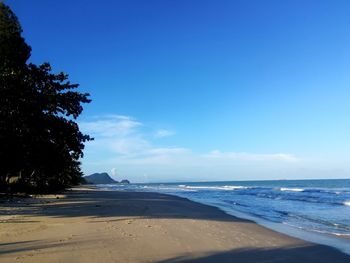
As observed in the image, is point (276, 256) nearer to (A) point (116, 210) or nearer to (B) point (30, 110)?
(A) point (116, 210)

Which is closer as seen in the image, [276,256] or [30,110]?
[276,256]

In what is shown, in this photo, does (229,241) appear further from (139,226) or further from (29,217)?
(29,217)

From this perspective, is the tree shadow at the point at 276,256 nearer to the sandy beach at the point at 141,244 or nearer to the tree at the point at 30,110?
the sandy beach at the point at 141,244

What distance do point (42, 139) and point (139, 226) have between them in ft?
40.5

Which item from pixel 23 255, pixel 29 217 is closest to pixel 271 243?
pixel 23 255

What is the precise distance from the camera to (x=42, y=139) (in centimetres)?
2291

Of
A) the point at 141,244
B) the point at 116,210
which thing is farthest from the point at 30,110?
the point at 141,244

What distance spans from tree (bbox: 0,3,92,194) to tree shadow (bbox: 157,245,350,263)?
52.7ft

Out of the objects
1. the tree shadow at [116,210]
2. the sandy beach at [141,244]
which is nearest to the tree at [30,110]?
the tree shadow at [116,210]

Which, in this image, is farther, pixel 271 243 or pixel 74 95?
pixel 74 95

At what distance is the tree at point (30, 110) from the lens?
69.5 feet

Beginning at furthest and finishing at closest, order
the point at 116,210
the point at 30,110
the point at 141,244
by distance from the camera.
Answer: the point at 30,110, the point at 116,210, the point at 141,244

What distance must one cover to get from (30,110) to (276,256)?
55.8 ft

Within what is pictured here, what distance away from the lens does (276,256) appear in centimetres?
882
